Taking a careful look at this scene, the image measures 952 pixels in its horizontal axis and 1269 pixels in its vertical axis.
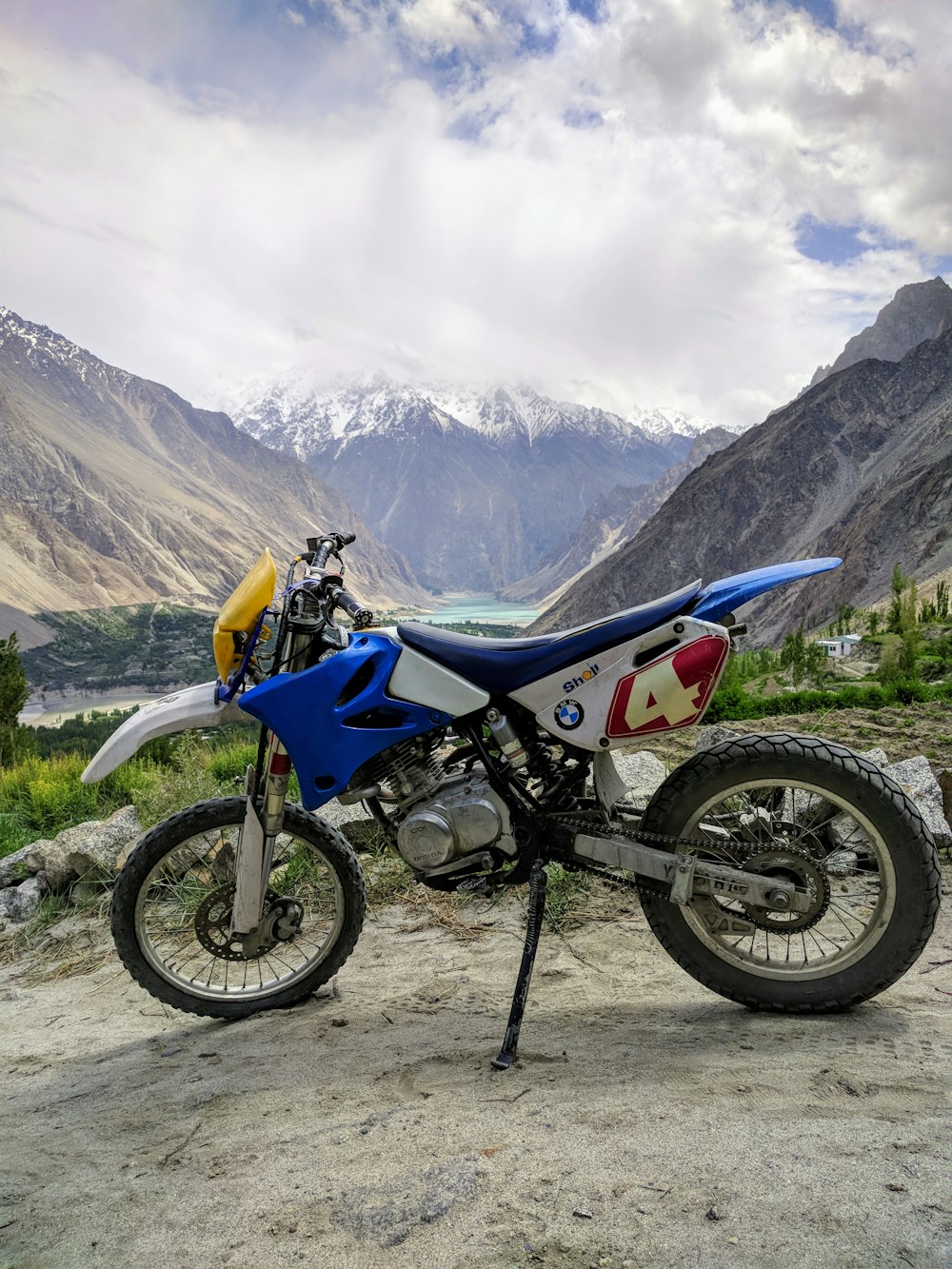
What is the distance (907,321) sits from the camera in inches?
4968

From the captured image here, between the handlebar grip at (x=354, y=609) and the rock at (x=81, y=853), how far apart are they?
3.47 m

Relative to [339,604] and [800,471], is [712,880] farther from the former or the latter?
[800,471]

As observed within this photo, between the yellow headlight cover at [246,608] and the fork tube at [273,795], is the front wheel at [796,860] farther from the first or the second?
the yellow headlight cover at [246,608]

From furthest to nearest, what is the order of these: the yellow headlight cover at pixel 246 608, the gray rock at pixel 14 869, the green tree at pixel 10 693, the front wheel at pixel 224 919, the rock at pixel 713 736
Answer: the green tree at pixel 10 693 → the gray rock at pixel 14 869 → the rock at pixel 713 736 → the front wheel at pixel 224 919 → the yellow headlight cover at pixel 246 608

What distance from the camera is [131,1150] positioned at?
256 centimetres

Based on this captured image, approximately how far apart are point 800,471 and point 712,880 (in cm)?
11397

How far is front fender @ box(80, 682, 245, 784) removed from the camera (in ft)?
11.5

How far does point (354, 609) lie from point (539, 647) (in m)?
→ 0.80

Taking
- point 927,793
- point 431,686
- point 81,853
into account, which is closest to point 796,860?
point 431,686

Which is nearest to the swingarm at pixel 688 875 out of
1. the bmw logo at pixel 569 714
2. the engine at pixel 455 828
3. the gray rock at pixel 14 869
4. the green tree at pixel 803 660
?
the engine at pixel 455 828

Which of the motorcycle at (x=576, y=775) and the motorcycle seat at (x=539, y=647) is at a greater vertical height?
the motorcycle seat at (x=539, y=647)

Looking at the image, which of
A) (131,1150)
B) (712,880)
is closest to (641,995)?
(712,880)

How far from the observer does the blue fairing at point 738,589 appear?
10.3 ft

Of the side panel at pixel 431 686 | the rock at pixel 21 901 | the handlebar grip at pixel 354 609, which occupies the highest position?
the handlebar grip at pixel 354 609
